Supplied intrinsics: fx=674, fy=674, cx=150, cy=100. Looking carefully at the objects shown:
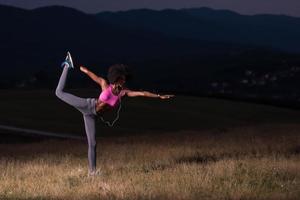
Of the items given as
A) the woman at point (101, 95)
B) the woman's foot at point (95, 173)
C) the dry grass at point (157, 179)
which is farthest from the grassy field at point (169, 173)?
the woman at point (101, 95)

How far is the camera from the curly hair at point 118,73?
1051cm

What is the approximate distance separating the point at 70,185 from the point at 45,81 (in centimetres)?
16816

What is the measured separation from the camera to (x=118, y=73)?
1052 centimetres

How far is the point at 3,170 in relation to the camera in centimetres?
1271

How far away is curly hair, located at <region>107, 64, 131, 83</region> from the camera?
1051 centimetres

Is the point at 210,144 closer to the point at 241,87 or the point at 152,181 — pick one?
the point at 152,181

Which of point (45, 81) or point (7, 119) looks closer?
point (7, 119)

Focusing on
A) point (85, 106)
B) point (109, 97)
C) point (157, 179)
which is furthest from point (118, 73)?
point (157, 179)

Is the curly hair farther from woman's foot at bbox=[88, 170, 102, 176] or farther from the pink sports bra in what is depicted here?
woman's foot at bbox=[88, 170, 102, 176]

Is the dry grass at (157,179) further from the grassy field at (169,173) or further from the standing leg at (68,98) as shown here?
the standing leg at (68,98)

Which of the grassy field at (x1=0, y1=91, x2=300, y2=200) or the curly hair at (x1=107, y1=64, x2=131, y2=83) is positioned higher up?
the curly hair at (x1=107, y1=64, x2=131, y2=83)

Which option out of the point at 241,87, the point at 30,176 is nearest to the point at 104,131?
the point at 30,176

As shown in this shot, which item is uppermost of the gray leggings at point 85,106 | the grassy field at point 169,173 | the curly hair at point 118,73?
the curly hair at point 118,73

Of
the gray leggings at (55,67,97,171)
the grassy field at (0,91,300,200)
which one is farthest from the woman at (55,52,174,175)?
the grassy field at (0,91,300,200)
